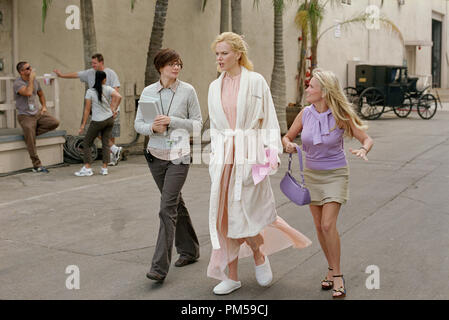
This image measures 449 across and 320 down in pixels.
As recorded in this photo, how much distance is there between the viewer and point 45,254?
6098mm

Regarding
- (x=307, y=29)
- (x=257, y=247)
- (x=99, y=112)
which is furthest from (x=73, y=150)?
(x=307, y=29)

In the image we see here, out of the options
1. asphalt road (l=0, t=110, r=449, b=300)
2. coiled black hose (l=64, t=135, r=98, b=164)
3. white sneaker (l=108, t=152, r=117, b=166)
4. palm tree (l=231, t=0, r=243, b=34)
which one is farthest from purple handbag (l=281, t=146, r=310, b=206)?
palm tree (l=231, t=0, r=243, b=34)

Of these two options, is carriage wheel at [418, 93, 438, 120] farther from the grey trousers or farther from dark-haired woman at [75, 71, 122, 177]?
the grey trousers

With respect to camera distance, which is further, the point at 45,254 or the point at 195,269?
the point at 45,254

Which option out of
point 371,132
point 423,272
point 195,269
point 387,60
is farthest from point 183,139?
point 387,60

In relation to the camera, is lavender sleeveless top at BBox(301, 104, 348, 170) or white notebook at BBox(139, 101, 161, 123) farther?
white notebook at BBox(139, 101, 161, 123)

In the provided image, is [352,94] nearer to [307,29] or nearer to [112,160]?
[307,29]

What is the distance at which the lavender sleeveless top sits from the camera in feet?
16.1

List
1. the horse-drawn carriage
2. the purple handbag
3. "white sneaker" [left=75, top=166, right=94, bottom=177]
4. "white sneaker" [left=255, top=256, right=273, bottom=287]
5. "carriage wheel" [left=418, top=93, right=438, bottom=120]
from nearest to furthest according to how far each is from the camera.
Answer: the purple handbag < "white sneaker" [left=255, top=256, right=273, bottom=287] < "white sneaker" [left=75, top=166, right=94, bottom=177] < the horse-drawn carriage < "carriage wheel" [left=418, top=93, right=438, bottom=120]

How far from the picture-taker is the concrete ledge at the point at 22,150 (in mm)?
10312

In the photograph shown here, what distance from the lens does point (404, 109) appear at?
21203 millimetres

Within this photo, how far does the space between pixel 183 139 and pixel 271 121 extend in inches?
30.9

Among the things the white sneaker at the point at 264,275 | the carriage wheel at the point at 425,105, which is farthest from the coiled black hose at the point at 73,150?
the carriage wheel at the point at 425,105

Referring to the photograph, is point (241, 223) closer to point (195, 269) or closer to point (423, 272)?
point (195, 269)
